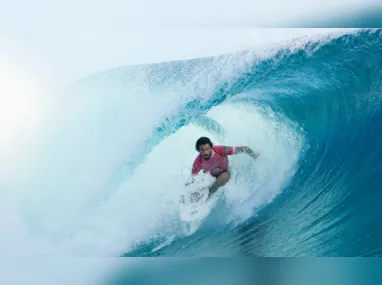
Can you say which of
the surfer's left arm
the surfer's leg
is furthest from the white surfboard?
the surfer's left arm

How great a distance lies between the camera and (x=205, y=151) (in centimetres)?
242

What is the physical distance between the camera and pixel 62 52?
8.13ft

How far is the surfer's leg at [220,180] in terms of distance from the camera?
243 cm

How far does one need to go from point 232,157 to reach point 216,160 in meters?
0.08

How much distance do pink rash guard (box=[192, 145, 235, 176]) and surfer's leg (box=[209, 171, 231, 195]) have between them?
2cm

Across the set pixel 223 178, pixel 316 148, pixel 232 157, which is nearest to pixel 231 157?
pixel 232 157

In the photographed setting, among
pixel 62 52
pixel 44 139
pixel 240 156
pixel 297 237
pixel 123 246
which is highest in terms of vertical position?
pixel 62 52

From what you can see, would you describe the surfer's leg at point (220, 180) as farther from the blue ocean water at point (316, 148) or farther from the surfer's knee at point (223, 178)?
the blue ocean water at point (316, 148)

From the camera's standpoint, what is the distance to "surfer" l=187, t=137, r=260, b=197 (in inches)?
95.5

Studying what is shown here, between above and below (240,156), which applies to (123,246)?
below

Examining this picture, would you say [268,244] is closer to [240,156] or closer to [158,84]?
[240,156]

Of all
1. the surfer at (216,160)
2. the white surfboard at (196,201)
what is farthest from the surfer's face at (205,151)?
Result: the white surfboard at (196,201)

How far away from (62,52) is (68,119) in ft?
1.12

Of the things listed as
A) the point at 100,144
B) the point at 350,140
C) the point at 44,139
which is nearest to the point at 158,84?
the point at 100,144
